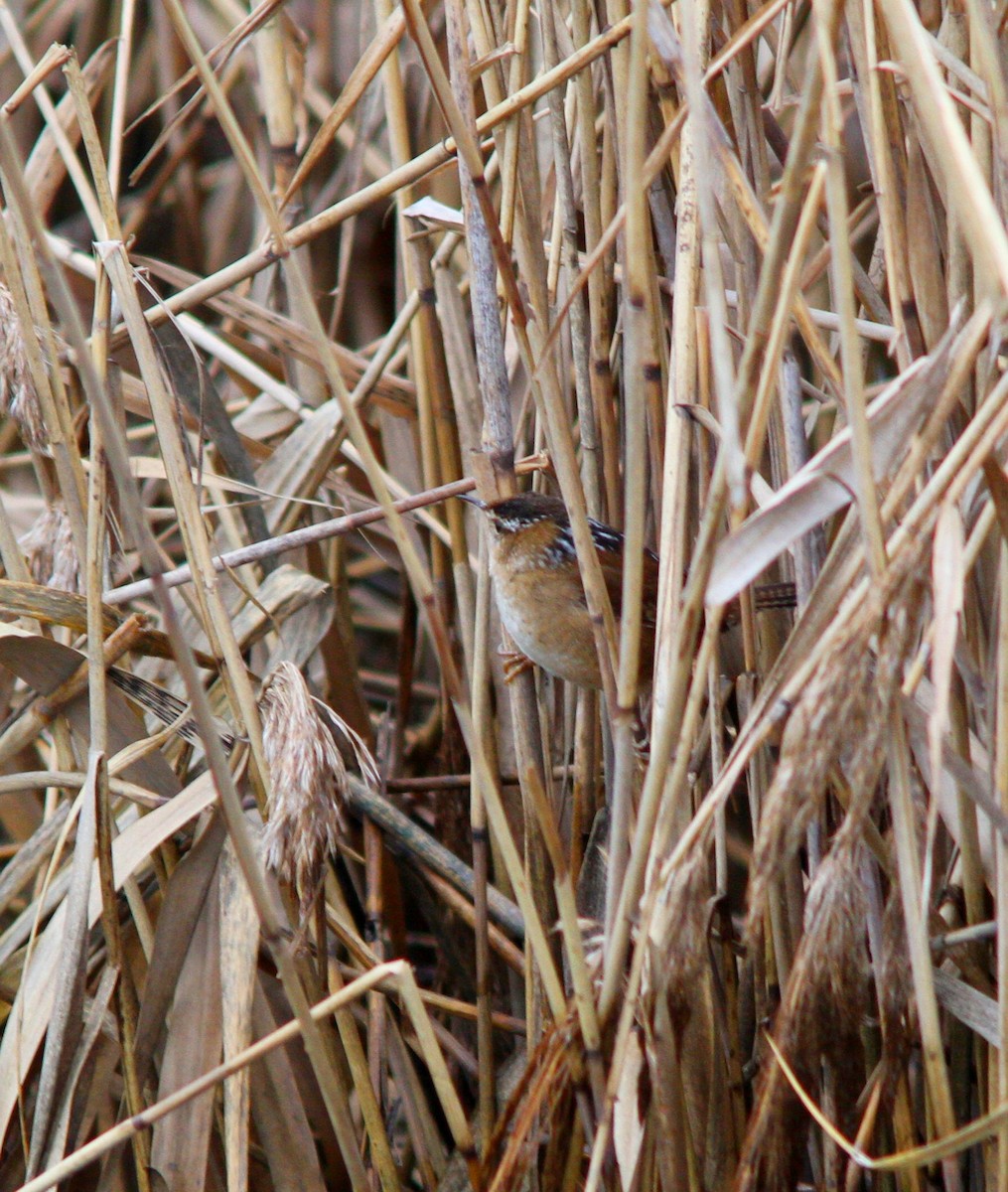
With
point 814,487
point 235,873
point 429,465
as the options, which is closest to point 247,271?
point 429,465

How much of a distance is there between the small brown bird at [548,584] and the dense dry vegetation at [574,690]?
62 millimetres

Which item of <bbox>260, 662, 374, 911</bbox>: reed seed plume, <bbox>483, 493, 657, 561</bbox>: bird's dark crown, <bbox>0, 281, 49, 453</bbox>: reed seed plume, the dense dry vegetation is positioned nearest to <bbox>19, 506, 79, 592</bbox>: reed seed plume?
the dense dry vegetation

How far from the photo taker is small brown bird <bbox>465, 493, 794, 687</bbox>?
1.86 m

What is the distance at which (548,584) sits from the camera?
6.86 feet

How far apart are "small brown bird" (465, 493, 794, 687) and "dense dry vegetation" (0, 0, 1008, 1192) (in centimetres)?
6

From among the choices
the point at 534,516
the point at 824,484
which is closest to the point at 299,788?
the point at 824,484

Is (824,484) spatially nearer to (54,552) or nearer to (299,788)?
(299,788)

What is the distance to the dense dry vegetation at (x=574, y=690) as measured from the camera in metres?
1.11

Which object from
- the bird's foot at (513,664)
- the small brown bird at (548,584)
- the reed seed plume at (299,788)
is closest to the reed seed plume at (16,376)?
the reed seed plume at (299,788)

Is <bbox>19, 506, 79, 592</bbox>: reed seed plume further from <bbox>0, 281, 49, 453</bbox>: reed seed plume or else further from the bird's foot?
the bird's foot

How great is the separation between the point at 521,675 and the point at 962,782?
801 millimetres

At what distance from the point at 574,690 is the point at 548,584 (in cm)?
21

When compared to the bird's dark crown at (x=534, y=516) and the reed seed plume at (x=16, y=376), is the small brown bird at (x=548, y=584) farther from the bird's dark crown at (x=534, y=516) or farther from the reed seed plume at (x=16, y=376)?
the reed seed plume at (x=16, y=376)

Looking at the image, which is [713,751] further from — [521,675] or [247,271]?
[247,271]
